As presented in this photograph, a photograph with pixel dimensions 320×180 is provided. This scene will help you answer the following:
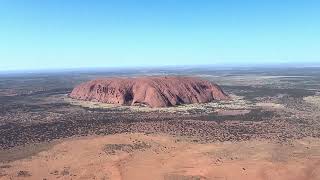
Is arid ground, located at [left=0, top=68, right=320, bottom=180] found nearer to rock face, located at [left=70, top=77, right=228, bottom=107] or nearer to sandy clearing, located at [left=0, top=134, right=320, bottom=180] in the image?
sandy clearing, located at [left=0, top=134, right=320, bottom=180]

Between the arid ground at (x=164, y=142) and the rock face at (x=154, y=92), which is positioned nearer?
the arid ground at (x=164, y=142)

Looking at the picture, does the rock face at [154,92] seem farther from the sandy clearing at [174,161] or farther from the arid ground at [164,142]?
the sandy clearing at [174,161]

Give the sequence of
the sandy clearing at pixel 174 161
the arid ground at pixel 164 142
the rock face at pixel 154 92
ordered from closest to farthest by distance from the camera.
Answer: the sandy clearing at pixel 174 161 < the arid ground at pixel 164 142 < the rock face at pixel 154 92

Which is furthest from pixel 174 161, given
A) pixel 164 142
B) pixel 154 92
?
pixel 154 92

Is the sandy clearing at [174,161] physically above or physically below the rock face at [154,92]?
below

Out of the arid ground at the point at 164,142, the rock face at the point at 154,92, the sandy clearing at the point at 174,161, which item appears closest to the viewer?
the sandy clearing at the point at 174,161

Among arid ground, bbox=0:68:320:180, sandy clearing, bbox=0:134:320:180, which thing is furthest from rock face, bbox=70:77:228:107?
sandy clearing, bbox=0:134:320:180

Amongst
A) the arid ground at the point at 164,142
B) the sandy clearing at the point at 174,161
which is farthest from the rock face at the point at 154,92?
the sandy clearing at the point at 174,161
